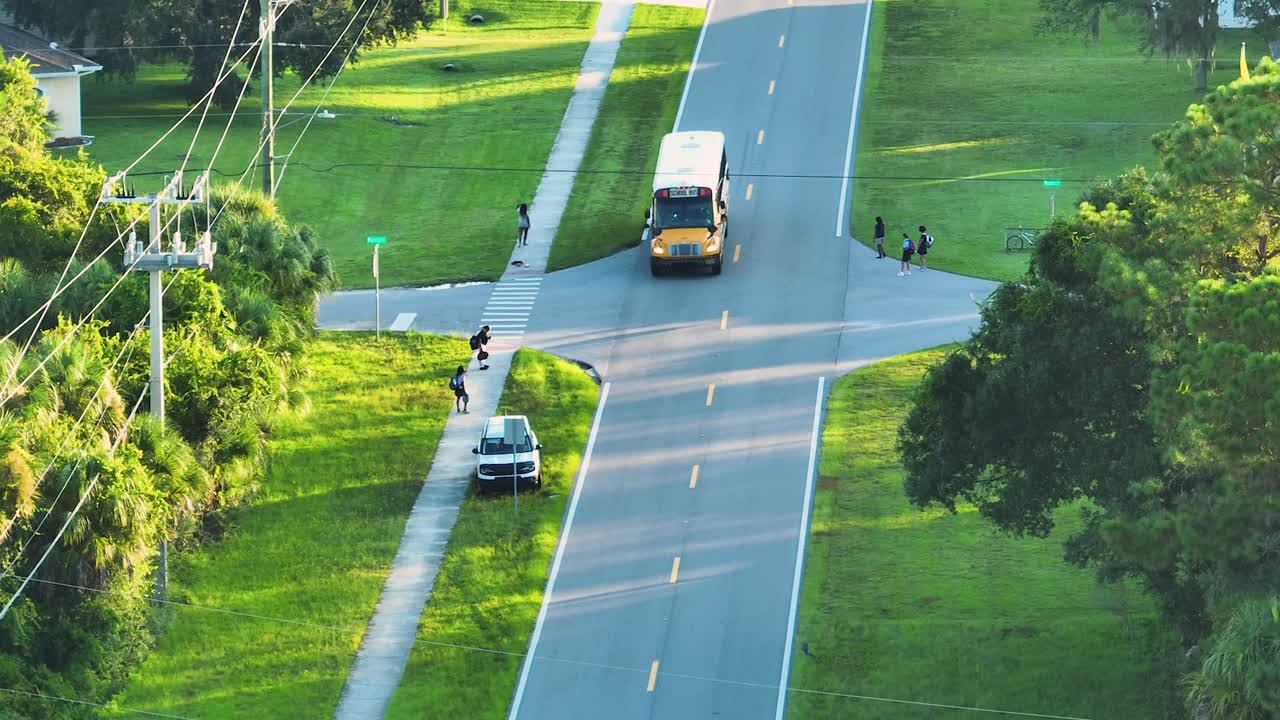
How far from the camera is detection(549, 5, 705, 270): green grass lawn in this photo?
65875mm

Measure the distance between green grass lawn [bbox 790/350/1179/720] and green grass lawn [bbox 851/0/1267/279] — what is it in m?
15.5

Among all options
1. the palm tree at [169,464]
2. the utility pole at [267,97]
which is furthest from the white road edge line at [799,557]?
the utility pole at [267,97]

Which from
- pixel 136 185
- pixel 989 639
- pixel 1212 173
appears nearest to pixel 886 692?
pixel 989 639

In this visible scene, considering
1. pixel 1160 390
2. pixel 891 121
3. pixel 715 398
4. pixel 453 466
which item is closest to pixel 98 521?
pixel 453 466

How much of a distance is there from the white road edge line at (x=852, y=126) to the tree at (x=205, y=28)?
55.4ft

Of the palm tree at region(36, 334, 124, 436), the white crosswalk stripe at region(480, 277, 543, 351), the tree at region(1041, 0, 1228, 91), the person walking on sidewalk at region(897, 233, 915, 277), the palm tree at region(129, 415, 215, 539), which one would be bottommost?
the white crosswalk stripe at region(480, 277, 543, 351)

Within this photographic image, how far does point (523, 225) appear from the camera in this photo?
65000 mm

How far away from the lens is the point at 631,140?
2953 inches

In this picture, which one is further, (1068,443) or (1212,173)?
(1068,443)

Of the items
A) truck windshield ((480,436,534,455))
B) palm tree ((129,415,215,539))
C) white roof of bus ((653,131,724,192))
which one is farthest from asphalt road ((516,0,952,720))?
palm tree ((129,415,215,539))

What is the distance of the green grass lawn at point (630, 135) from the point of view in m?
65.9

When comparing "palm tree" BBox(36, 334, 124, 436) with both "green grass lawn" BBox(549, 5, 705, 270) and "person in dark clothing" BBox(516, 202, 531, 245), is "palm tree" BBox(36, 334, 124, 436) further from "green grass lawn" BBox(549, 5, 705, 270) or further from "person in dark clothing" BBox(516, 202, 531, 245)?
"person in dark clothing" BBox(516, 202, 531, 245)

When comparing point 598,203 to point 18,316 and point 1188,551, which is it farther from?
point 1188,551

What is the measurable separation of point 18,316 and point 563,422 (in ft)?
48.3
